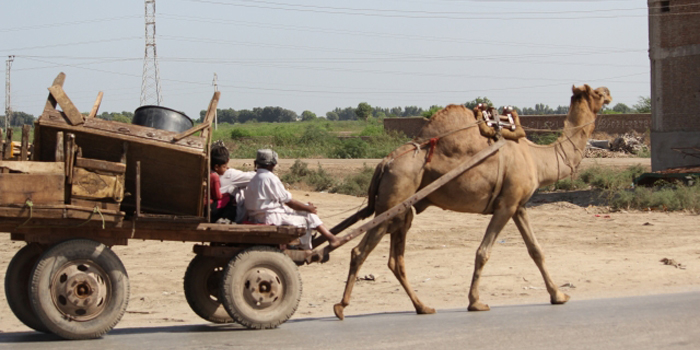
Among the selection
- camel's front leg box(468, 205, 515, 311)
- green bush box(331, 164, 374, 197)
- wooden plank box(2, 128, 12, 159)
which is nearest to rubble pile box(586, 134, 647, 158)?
green bush box(331, 164, 374, 197)

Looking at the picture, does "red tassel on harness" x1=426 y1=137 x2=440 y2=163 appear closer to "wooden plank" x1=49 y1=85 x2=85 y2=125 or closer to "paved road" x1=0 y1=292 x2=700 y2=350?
"paved road" x1=0 y1=292 x2=700 y2=350

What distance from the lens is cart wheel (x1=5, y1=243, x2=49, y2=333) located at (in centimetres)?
733

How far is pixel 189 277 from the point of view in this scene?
8203 millimetres

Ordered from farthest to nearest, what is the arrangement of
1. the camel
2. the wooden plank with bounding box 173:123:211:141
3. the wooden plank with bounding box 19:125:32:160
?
1. the camel
2. the wooden plank with bounding box 19:125:32:160
3. the wooden plank with bounding box 173:123:211:141

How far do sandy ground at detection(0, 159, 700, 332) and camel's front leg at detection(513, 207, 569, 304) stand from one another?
2.09ft

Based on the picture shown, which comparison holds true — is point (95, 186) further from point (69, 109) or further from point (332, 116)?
point (332, 116)

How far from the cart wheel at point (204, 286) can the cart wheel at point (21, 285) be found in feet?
4.93

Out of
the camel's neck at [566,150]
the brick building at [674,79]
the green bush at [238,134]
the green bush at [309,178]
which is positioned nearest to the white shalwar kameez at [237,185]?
the camel's neck at [566,150]

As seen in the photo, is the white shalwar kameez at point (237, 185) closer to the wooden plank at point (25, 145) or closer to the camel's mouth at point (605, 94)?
the wooden plank at point (25, 145)

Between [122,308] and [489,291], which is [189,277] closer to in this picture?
[122,308]

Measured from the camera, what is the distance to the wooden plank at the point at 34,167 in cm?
654

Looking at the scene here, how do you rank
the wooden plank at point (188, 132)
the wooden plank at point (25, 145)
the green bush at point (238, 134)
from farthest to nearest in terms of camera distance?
1. the green bush at point (238, 134)
2. the wooden plank at point (25, 145)
3. the wooden plank at point (188, 132)

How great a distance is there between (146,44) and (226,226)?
39346 millimetres

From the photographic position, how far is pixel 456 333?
24.2 ft
